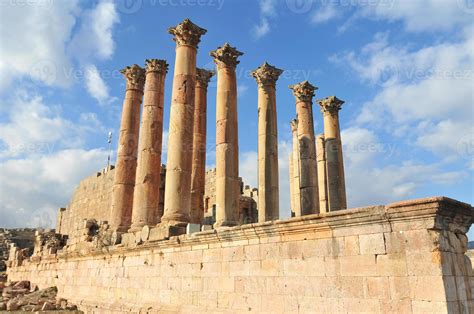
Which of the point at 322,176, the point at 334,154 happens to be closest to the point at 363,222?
the point at 334,154

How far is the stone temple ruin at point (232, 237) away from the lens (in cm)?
673

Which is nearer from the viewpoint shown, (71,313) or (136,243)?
(136,243)

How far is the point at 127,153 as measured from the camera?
1884 cm

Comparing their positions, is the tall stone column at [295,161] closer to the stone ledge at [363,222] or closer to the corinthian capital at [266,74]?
the corinthian capital at [266,74]

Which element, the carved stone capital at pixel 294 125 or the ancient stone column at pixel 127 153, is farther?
the carved stone capital at pixel 294 125

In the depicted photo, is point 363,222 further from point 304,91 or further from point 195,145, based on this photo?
point 304,91

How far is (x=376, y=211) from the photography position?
7.12m

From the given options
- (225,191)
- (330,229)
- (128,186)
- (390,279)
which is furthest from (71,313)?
(390,279)

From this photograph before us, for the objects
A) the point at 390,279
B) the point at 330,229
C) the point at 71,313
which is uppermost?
the point at 330,229

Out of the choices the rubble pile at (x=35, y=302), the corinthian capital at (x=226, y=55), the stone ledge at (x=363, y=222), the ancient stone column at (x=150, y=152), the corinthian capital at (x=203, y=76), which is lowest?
the rubble pile at (x=35, y=302)

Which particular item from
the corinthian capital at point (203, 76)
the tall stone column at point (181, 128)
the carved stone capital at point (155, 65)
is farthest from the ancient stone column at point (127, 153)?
the tall stone column at point (181, 128)

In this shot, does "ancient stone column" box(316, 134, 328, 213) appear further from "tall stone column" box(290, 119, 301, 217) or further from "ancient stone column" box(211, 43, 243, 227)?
"ancient stone column" box(211, 43, 243, 227)

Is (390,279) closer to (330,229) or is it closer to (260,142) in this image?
(330,229)

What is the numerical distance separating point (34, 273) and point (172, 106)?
1497 centimetres
